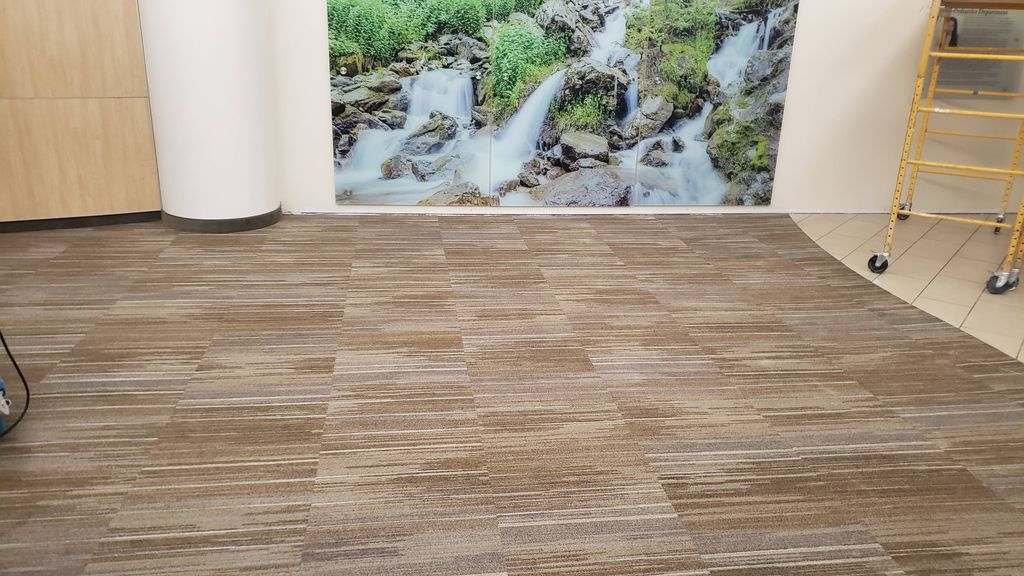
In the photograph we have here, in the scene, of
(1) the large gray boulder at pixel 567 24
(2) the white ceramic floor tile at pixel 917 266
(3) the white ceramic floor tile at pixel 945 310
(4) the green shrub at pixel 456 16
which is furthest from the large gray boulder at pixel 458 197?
(3) the white ceramic floor tile at pixel 945 310

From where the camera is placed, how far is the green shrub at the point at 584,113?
181 inches

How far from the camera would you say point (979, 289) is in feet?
12.2

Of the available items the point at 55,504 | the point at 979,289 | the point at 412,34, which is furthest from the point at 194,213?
the point at 979,289

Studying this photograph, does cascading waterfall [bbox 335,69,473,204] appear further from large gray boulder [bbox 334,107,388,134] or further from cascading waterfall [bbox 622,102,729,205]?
cascading waterfall [bbox 622,102,729,205]

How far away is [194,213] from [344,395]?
2.16 m

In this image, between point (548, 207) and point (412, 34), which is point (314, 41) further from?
point (548, 207)

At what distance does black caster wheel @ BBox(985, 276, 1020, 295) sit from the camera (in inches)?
143

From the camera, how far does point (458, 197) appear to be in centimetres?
471

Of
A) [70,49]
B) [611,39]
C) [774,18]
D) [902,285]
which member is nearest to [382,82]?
[611,39]

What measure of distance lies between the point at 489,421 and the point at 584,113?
2.74m

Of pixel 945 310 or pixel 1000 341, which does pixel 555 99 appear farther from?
pixel 1000 341

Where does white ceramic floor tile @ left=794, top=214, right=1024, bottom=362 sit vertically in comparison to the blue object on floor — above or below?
below

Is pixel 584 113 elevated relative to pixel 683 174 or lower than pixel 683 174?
elevated

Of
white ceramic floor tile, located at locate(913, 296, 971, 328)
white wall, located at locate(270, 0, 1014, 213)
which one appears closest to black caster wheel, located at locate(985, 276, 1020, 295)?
white ceramic floor tile, located at locate(913, 296, 971, 328)
